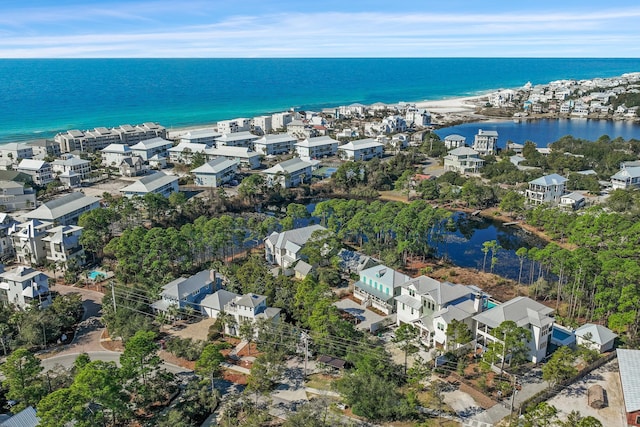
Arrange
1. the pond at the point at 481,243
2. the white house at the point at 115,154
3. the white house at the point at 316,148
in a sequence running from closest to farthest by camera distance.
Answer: the pond at the point at 481,243, the white house at the point at 115,154, the white house at the point at 316,148

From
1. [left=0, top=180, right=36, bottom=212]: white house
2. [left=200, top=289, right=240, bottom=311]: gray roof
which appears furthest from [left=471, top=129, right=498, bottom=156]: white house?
[left=0, top=180, right=36, bottom=212]: white house

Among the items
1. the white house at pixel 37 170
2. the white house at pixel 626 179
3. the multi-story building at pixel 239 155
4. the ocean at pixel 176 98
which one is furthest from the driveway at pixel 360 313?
the ocean at pixel 176 98

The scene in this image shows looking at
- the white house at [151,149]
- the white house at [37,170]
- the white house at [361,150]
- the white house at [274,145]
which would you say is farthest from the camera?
the white house at [274,145]

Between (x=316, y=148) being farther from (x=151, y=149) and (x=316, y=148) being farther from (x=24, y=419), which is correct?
(x=24, y=419)

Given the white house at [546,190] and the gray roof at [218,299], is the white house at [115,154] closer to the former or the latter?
the gray roof at [218,299]

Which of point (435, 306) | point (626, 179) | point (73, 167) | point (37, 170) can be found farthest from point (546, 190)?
point (37, 170)

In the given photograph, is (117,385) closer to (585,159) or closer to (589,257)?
(589,257)

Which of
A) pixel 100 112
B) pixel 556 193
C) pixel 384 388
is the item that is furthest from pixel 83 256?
pixel 100 112
